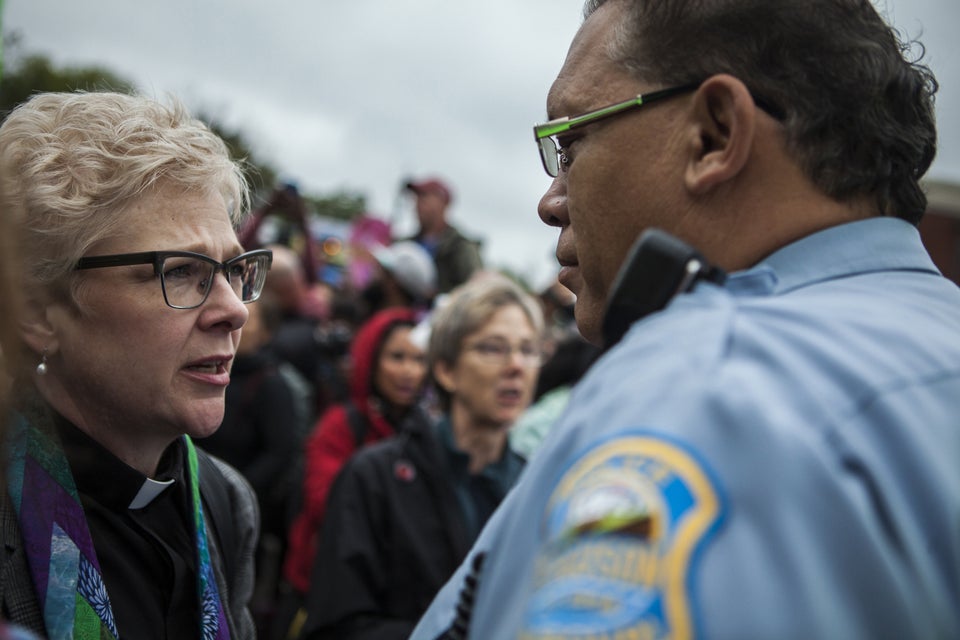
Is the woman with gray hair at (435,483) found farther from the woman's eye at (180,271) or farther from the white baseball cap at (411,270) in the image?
the white baseball cap at (411,270)

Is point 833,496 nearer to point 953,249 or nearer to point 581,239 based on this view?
point 581,239

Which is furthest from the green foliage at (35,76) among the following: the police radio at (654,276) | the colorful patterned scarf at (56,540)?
the police radio at (654,276)

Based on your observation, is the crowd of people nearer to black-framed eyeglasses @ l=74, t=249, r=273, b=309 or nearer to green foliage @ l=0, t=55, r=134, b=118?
black-framed eyeglasses @ l=74, t=249, r=273, b=309

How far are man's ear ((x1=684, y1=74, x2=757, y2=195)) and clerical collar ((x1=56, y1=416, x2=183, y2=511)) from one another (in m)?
1.41

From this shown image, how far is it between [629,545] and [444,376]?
322 centimetres

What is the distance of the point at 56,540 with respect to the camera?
5.41 feet

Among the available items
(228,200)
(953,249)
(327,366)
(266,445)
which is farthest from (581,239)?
(953,249)

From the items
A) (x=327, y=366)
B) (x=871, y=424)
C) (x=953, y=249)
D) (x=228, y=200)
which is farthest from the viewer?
(x=953, y=249)

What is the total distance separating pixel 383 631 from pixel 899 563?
2.47 m

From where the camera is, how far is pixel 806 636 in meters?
0.78

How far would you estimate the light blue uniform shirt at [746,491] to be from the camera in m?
0.80

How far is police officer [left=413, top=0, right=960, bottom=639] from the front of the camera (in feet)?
2.68

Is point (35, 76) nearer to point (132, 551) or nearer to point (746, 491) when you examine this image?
point (132, 551)

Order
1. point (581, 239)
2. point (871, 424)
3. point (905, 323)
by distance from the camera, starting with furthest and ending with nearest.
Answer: point (581, 239) < point (905, 323) < point (871, 424)
